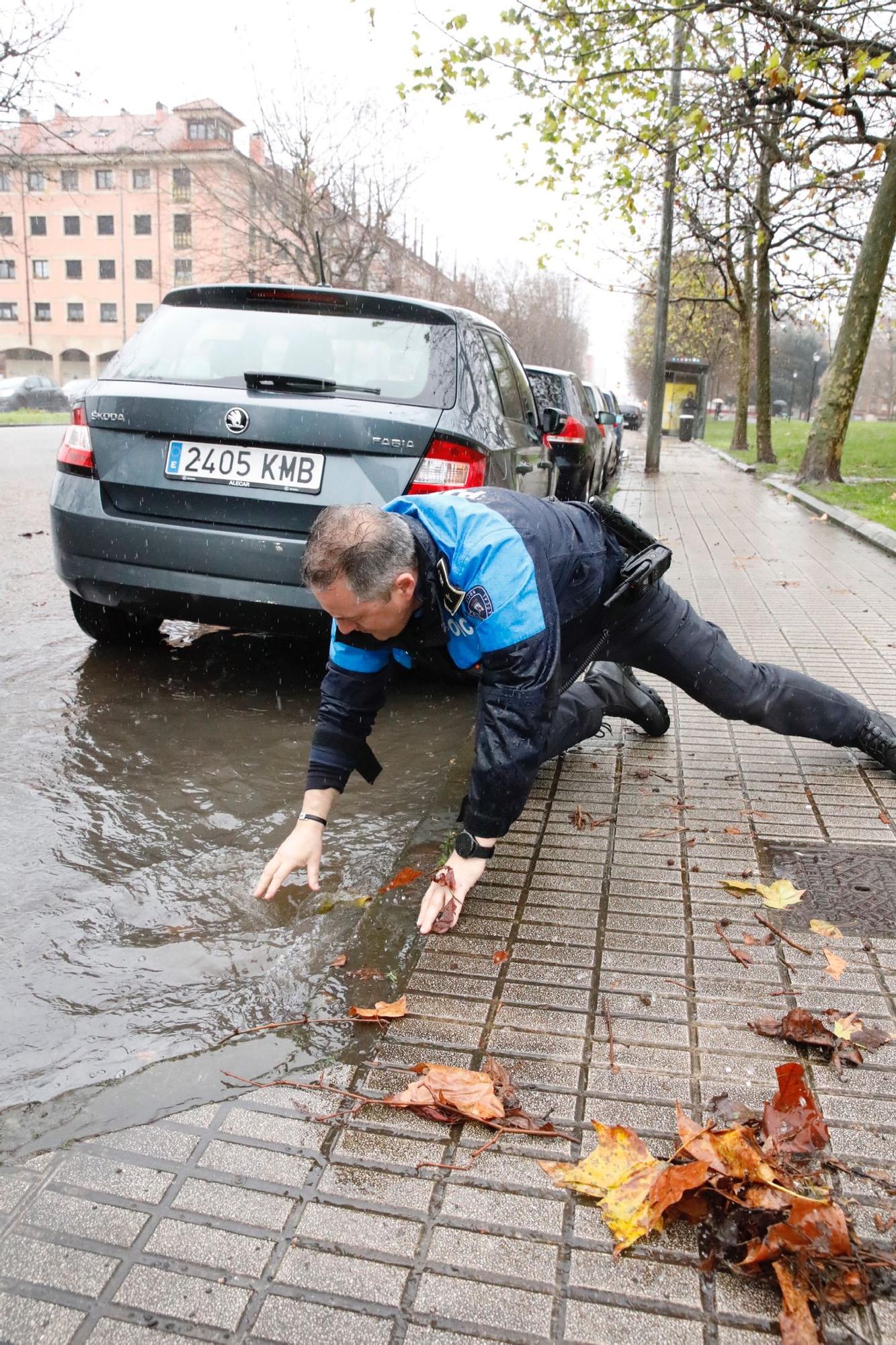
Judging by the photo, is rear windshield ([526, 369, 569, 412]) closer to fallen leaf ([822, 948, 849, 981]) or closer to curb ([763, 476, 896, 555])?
curb ([763, 476, 896, 555])

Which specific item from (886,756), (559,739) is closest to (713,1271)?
(559,739)

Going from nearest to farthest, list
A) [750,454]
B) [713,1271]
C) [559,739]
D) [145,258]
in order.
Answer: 1. [713,1271]
2. [559,739]
3. [750,454]
4. [145,258]

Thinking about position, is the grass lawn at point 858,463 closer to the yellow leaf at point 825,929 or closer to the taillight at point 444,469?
the taillight at point 444,469

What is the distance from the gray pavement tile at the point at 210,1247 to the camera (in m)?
1.75

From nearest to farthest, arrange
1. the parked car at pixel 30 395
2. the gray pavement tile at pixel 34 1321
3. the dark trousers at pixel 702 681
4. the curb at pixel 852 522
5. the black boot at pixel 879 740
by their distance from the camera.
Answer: the gray pavement tile at pixel 34 1321, the dark trousers at pixel 702 681, the black boot at pixel 879 740, the curb at pixel 852 522, the parked car at pixel 30 395

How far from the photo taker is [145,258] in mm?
77062

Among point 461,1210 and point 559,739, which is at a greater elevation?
point 559,739

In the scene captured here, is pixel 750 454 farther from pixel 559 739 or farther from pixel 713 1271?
pixel 713 1271

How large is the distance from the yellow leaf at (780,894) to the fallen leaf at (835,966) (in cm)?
28

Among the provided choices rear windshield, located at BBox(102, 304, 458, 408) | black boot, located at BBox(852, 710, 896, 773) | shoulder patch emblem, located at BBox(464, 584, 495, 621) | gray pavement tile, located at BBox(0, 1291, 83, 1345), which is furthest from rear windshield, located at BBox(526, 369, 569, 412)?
gray pavement tile, located at BBox(0, 1291, 83, 1345)

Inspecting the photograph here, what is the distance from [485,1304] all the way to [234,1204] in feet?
1.57

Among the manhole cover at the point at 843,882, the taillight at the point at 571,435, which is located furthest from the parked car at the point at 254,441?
the taillight at the point at 571,435

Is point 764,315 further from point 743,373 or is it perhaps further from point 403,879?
point 403,879

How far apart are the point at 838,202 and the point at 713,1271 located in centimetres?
2380
